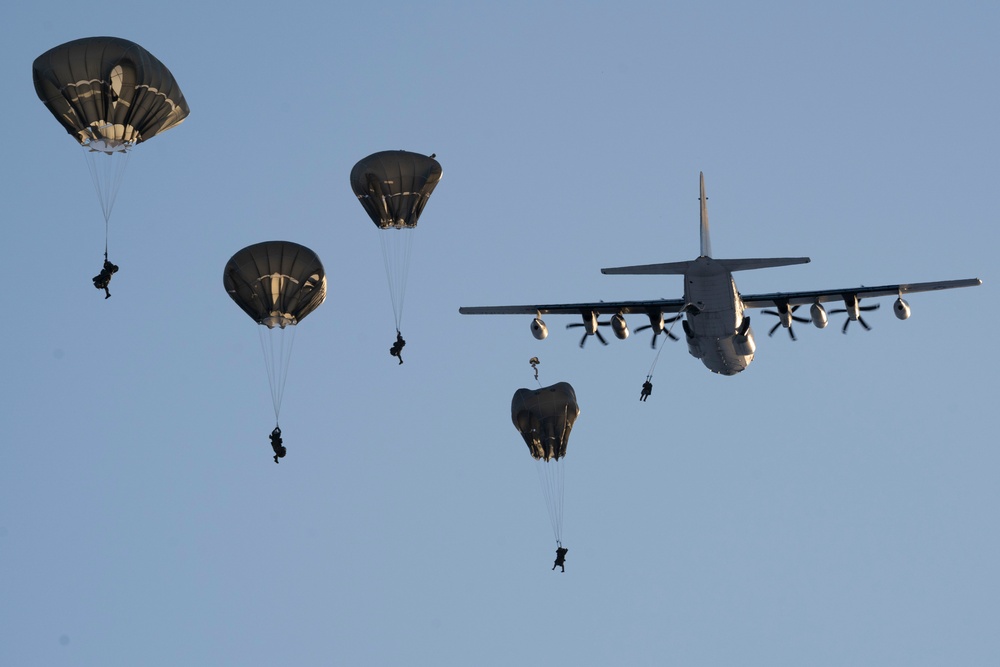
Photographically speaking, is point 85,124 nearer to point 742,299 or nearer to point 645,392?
point 645,392

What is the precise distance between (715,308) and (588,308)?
37.4ft

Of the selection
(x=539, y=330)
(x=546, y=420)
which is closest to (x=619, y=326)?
(x=539, y=330)

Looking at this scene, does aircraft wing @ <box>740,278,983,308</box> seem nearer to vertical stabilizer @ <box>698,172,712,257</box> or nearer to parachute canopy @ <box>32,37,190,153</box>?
vertical stabilizer @ <box>698,172,712,257</box>

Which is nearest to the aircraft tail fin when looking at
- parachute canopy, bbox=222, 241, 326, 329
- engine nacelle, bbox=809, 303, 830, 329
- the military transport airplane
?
the military transport airplane

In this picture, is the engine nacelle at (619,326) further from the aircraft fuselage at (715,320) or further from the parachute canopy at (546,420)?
the parachute canopy at (546,420)

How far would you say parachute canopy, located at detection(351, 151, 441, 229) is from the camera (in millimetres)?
61625

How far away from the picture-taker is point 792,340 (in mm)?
72750

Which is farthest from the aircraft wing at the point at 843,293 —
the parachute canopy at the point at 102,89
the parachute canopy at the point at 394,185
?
the parachute canopy at the point at 102,89

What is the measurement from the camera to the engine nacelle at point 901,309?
232ft

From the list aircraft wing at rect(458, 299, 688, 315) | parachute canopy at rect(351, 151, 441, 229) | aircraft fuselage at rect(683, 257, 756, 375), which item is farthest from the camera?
aircraft wing at rect(458, 299, 688, 315)

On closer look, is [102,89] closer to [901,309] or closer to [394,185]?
[394,185]

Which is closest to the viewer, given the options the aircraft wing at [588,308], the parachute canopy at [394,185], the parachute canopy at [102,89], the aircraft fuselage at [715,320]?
the parachute canopy at [102,89]

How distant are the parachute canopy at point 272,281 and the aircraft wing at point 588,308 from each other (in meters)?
20.0

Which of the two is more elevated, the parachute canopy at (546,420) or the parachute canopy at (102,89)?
the parachute canopy at (102,89)
